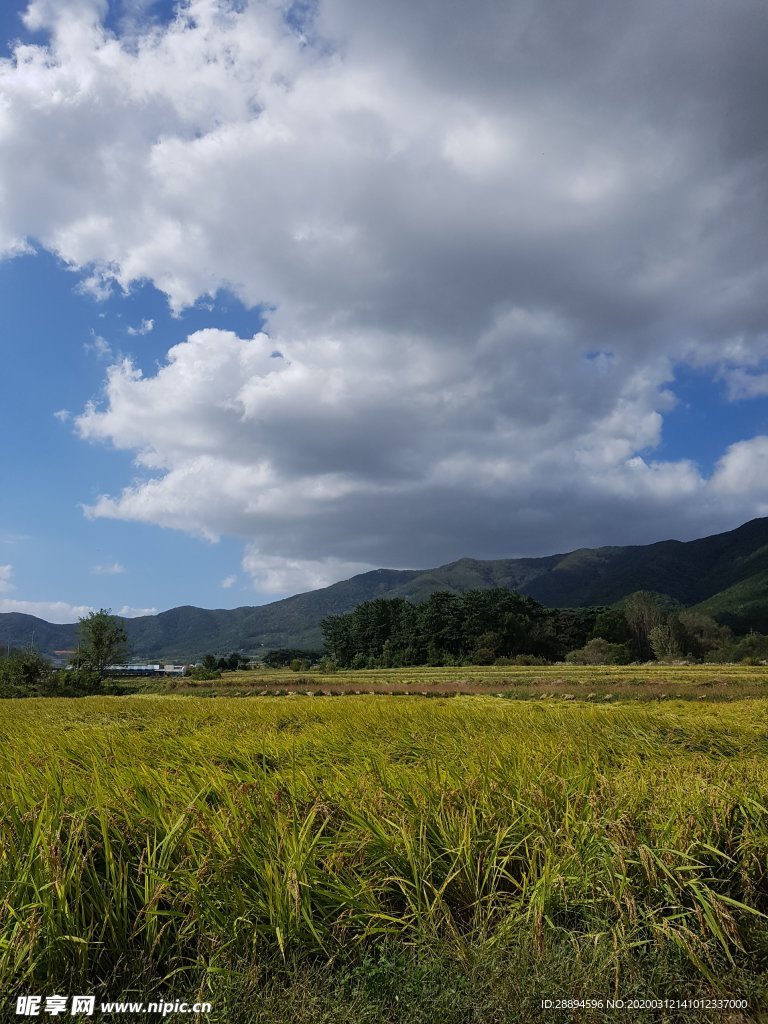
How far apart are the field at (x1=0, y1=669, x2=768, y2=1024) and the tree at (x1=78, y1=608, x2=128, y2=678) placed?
66.8 meters

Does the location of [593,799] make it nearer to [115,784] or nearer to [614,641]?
[115,784]

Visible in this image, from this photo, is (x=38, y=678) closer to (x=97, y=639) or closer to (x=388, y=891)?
(x=97, y=639)

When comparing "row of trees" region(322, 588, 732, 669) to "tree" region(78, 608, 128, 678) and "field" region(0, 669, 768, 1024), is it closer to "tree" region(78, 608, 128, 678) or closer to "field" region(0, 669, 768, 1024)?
"tree" region(78, 608, 128, 678)

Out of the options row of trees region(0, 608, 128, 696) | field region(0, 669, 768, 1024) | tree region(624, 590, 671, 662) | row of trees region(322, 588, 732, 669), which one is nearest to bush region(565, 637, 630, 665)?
row of trees region(322, 588, 732, 669)

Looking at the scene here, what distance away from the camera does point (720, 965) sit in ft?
9.86

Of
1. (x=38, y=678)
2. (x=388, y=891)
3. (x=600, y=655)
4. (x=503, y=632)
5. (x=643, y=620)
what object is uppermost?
(x=388, y=891)

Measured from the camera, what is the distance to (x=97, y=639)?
64125 mm

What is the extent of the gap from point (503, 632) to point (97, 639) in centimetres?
5467

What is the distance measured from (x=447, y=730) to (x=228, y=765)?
3.70m

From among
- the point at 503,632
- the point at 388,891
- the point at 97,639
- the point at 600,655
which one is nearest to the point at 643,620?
the point at 503,632

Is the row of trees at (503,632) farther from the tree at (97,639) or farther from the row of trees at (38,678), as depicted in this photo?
the row of trees at (38,678)

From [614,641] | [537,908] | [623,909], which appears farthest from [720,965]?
[614,641]

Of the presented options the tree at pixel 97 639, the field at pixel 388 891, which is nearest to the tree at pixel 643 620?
the tree at pixel 97 639

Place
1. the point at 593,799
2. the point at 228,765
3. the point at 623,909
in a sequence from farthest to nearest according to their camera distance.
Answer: the point at 228,765 < the point at 593,799 < the point at 623,909
